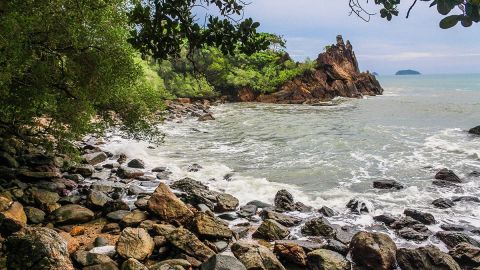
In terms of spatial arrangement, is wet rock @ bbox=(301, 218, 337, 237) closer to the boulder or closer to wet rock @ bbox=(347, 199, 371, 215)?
wet rock @ bbox=(347, 199, 371, 215)

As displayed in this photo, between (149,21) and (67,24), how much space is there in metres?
7.07

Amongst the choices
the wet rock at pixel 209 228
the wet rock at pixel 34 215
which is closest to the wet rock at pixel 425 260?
the wet rock at pixel 209 228

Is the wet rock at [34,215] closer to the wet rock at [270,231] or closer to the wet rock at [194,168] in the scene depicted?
the wet rock at [270,231]

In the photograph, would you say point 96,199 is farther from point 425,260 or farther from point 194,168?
point 425,260

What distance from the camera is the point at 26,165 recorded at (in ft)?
45.2

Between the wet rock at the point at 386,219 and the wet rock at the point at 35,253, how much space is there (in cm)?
876

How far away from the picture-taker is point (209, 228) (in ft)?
30.9

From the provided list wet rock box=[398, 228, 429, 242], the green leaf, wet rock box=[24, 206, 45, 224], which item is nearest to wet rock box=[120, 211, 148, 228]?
wet rock box=[24, 206, 45, 224]

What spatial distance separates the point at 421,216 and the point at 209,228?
6.67m

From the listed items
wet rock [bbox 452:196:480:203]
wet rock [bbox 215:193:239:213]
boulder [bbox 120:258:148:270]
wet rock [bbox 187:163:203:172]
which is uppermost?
boulder [bbox 120:258:148:270]

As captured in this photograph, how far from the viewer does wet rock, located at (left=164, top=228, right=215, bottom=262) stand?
27.2 ft

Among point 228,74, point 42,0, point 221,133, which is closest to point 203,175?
point 42,0

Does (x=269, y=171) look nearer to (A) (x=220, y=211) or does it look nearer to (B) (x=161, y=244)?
(A) (x=220, y=211)

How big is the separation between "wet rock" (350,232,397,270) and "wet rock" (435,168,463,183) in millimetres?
8177
